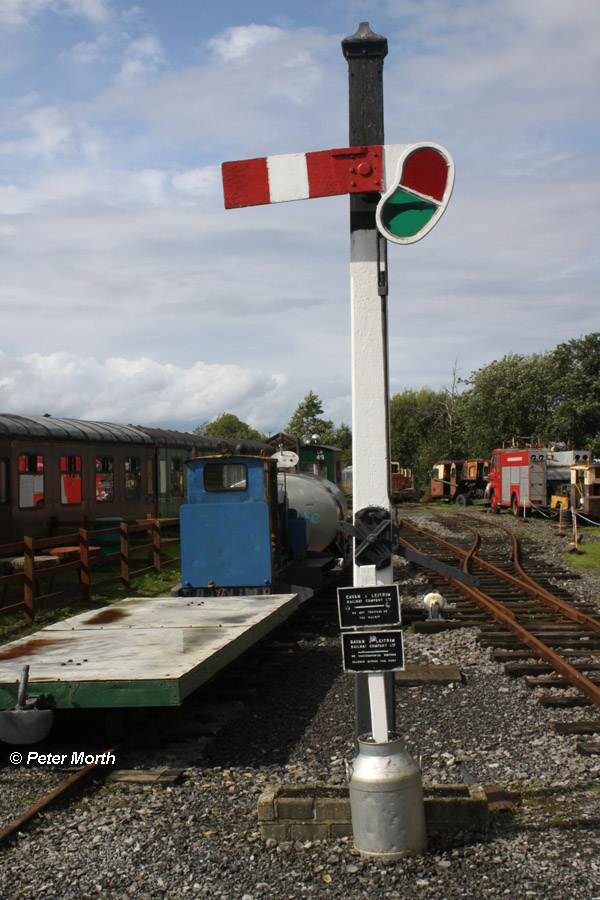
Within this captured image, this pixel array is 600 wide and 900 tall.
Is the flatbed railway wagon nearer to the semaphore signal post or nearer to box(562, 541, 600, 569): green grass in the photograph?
box(562, 541, 600, 569): green grass

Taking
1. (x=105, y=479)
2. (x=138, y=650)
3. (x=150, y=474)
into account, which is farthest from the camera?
(x=150, y=474)

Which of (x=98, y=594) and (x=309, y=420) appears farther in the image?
(x=309, y=420)

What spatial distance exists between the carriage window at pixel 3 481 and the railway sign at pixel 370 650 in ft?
37.4

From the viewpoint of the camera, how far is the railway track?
682 centimetres

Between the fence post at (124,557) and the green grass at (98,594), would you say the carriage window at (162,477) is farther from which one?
the fence post at (124,557)

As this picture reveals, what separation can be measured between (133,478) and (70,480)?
3.45 meters

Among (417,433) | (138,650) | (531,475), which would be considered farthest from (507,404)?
(138,650)

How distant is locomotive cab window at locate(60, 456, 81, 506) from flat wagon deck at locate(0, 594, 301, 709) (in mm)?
7860

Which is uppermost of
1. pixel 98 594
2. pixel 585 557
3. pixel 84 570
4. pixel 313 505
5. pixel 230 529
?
pixel 313 505

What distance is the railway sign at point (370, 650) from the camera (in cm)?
379

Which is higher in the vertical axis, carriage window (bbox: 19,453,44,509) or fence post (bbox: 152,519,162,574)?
carriage window (bbox: 19,453,44,509)

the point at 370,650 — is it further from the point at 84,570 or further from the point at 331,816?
the point at 84,570

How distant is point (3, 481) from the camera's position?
1404 cm

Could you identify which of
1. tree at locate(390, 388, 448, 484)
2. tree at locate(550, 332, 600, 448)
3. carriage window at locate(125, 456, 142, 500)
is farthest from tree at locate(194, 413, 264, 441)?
carriage window at locate(125, 456, 142, 500)
